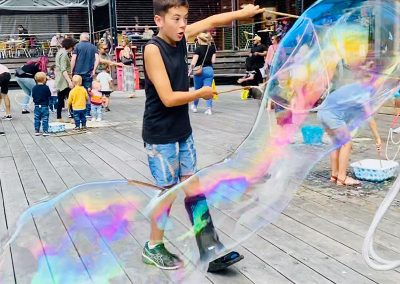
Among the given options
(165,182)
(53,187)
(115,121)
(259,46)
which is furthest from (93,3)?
(165,182)

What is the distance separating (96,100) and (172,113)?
7841mm

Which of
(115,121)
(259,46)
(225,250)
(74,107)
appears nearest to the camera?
(225,250)

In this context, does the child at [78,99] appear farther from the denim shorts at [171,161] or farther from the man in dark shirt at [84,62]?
the denim shorts at [171,161]

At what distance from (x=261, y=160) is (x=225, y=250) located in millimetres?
544

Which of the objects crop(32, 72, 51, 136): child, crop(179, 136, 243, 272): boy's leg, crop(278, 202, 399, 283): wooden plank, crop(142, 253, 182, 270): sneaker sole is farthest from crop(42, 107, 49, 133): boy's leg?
crop(179, 136, 243, 272): boy's leg

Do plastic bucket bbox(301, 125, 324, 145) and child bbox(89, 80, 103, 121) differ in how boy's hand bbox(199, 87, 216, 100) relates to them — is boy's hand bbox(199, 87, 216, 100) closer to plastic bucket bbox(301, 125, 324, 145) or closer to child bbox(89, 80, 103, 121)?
plastic bucket bbox(301, 125, 324, 145)

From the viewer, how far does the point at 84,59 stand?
35.7ft

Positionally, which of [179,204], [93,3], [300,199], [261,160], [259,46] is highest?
[93,3]

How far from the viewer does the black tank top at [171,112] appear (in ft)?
10.6

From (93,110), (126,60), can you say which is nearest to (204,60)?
(93,110)

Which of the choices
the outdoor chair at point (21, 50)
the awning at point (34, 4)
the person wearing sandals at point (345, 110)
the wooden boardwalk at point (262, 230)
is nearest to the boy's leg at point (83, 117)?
the wooden boardwalk at point (262, 230)

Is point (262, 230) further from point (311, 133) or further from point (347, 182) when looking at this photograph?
point (347, 182)

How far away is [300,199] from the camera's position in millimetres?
5164

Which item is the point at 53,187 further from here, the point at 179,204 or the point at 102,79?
the point at 102,79
